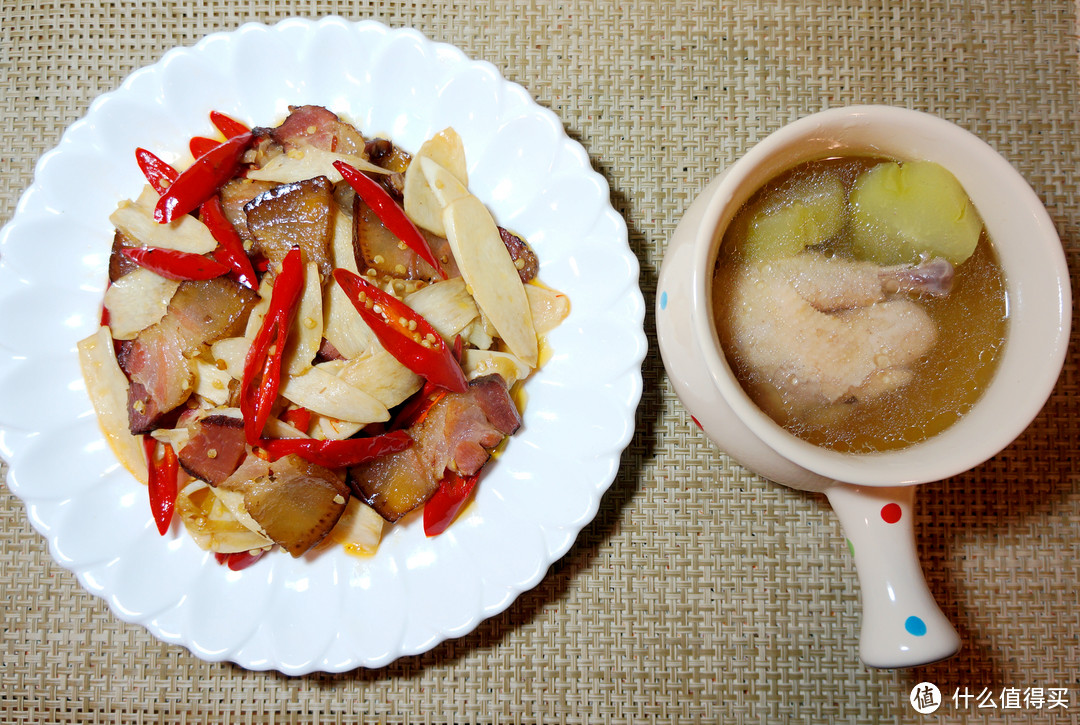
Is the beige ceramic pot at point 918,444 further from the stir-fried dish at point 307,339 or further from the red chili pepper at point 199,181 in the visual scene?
the red chili pepper at point 199,181

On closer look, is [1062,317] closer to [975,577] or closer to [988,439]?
[988,439]

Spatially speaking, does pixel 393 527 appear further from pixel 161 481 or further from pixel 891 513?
pixel 891 513

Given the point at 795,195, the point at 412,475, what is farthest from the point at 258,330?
the point at 795,195

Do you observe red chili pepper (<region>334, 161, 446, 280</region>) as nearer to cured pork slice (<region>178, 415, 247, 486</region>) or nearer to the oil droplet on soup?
cured pork slice (<region>178, 415, 247, 486</region>)

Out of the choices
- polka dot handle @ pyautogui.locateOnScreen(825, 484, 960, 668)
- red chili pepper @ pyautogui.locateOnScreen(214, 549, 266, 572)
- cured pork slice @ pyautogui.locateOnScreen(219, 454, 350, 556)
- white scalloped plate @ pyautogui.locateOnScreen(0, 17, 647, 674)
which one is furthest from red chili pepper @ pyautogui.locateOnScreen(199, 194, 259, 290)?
polka dot handle @ pyautogui.locateOnScreen(825, 484, 960, 668)

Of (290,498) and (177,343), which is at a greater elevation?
(177,343)

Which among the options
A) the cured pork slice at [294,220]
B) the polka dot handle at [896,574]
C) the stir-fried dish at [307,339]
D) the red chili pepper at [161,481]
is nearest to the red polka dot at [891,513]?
the polka dot handle at [896,574]

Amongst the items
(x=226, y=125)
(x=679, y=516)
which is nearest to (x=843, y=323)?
(x=679, y=516)
